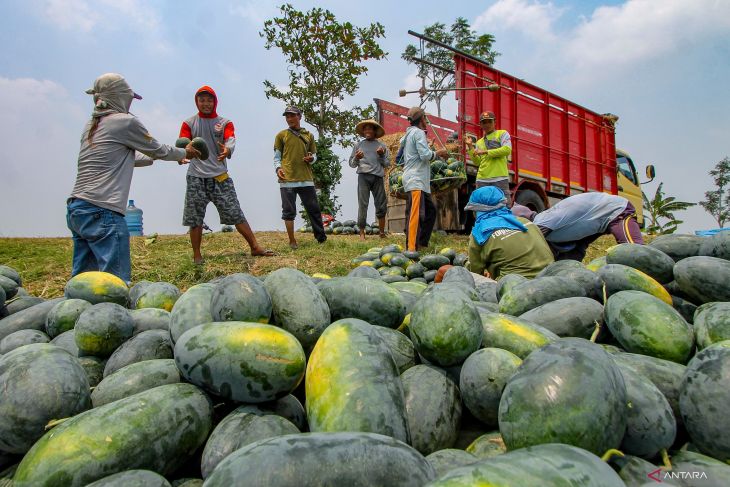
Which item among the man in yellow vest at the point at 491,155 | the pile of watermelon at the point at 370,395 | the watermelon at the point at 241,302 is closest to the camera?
the pile of watermelon at the point at 370,395

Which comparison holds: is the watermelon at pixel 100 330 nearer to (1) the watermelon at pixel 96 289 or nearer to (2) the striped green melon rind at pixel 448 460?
(1) the watermelon at pixel 96 289

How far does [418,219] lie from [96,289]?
5725mm

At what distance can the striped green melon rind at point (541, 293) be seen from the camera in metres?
2.08

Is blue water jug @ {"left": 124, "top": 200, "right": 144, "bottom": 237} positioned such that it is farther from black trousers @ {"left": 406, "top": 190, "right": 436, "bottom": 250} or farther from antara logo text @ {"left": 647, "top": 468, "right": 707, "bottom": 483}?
antara logo text @ {"left": 647, "top": 468, "right": 707, "bottom": 483}

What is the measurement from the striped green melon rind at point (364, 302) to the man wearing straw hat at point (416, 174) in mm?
5565

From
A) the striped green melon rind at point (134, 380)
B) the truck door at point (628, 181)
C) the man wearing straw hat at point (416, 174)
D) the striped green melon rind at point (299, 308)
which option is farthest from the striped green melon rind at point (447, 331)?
the truck door at point (628, 181)

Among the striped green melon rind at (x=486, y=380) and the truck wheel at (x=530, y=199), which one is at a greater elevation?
the truck wheel at (x=530, y=199)

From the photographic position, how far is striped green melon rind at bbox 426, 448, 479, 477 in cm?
116

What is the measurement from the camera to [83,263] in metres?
4.22

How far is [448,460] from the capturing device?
3.91 feet

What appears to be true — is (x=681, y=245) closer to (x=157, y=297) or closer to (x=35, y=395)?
(x=157, y=297)

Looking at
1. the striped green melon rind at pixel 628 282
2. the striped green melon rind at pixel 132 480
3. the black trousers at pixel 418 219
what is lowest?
the striped green melon rind at pixel 132 480

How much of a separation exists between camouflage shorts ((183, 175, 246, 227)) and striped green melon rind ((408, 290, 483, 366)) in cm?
532

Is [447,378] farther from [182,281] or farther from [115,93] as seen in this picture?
[182,281]
